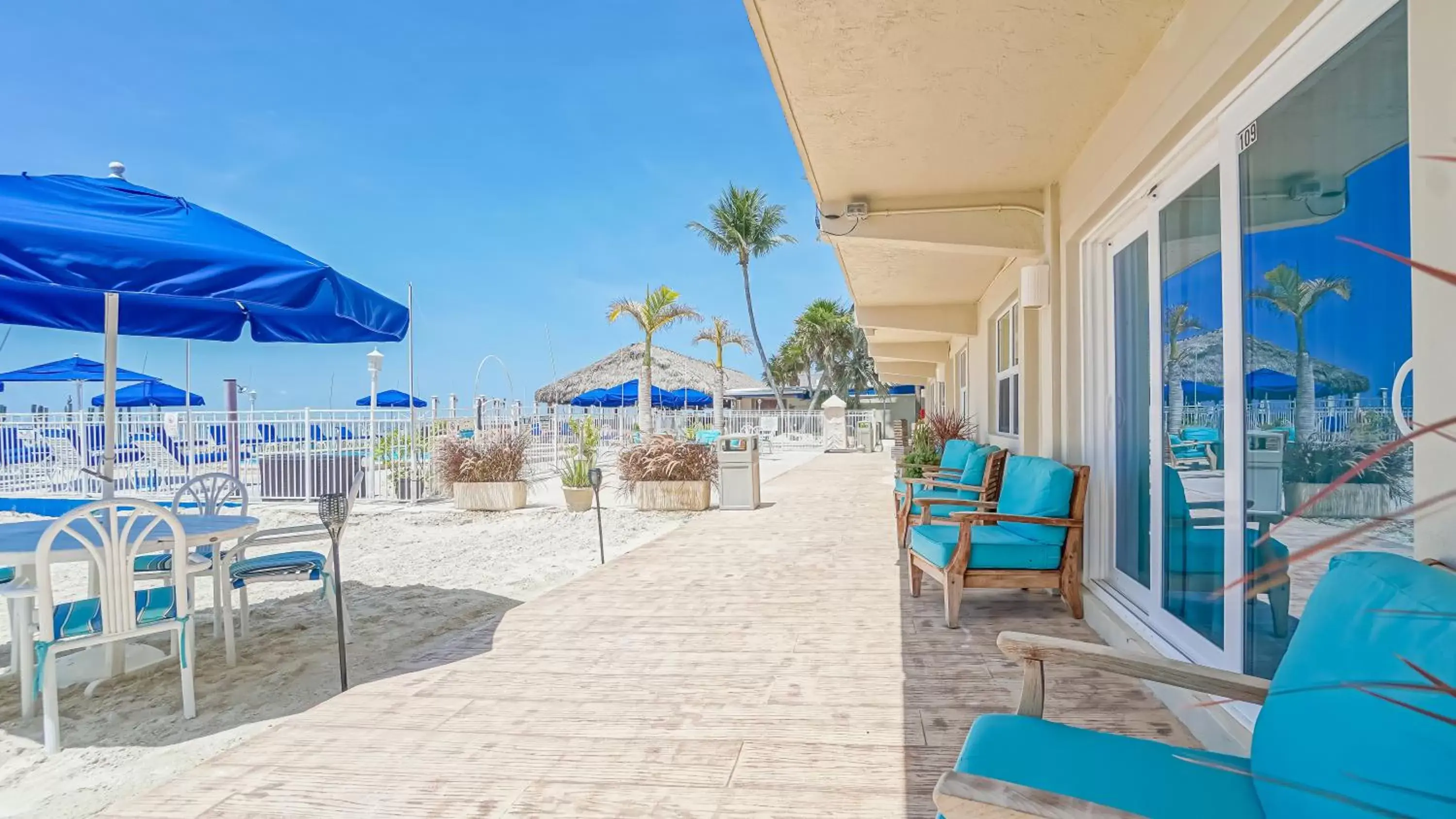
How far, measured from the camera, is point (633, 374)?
31.2 metres

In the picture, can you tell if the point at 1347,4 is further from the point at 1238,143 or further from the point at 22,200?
the point at 22,200

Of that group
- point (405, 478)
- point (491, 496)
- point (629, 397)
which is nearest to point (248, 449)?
point (405, 478)

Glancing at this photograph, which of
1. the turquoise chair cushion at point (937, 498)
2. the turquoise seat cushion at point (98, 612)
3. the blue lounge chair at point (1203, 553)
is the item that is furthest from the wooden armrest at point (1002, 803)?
the turquoise chair cushion at point (937, 498)

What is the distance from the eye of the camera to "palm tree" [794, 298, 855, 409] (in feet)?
107

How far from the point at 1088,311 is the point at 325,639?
4612 mm

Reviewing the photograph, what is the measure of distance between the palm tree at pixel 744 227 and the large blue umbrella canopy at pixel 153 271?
75.8ft

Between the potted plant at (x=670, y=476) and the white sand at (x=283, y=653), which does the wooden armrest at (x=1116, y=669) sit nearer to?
the white sand at (x=283, y=653)

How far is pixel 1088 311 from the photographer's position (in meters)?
4.20

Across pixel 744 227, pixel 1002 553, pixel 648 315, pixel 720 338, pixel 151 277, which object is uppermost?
pixel 744 227

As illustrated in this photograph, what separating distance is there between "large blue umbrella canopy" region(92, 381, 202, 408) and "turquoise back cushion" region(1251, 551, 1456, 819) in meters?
16.6

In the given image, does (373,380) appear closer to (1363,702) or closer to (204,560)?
(204,560)

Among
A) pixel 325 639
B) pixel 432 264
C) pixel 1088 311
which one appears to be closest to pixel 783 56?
pixel 1088 311

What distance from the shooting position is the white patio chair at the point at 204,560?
11.5 feet

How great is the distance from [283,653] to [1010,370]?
604 centimetres
